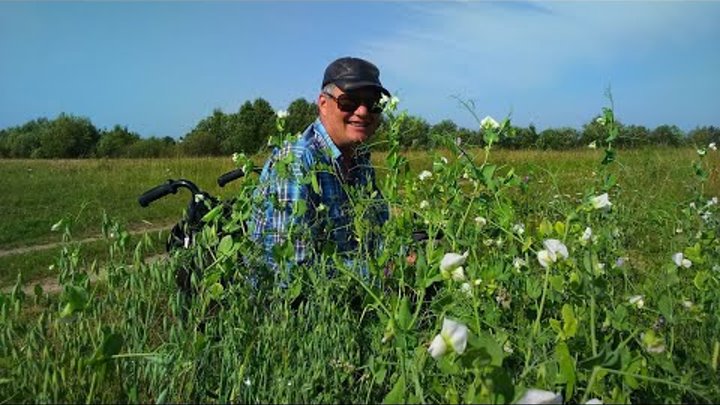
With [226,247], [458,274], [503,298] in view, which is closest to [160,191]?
[226,247]

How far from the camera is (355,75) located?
279cm

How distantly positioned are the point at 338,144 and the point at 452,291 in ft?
4.54

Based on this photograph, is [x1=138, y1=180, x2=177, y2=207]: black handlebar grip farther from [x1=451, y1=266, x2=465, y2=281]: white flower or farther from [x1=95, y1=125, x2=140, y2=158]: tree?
[x1=95, y1=125, x2=140, y2=158]: tree

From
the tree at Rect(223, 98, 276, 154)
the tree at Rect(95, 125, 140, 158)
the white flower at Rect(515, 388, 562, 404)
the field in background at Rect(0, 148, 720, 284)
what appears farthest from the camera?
the tree at Rect(95, 125, 140, 158)

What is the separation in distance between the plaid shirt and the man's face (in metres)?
0.19

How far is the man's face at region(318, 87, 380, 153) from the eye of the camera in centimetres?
284

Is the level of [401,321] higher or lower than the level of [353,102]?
lower

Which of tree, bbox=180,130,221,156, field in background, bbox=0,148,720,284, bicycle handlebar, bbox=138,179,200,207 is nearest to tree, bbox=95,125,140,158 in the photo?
tree, bbox=180,130,221,156

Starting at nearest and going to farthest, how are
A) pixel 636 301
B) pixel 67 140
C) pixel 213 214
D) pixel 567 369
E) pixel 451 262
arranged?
pixel 567 369 < pixel 451 262 < pixel 636 301 < pixel 213 214 < pixel 67 140

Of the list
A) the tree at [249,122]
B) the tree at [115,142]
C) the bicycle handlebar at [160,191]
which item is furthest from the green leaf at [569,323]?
the tree at [115,142]

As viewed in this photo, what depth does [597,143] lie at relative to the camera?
7.94 ft

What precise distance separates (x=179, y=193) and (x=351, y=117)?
10210 mm

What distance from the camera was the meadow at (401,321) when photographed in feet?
4.22

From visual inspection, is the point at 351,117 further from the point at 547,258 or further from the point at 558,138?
the point at 547,258
